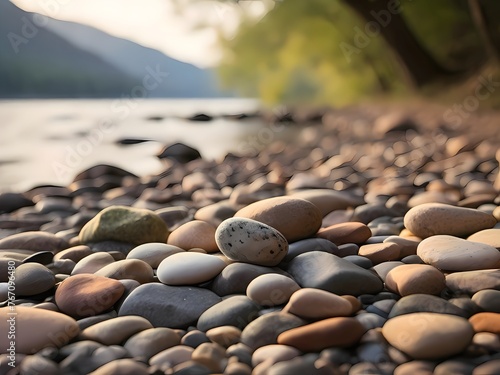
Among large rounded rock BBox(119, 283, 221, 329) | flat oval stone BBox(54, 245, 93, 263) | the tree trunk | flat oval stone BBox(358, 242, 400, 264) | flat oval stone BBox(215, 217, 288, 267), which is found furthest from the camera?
the tree trunk

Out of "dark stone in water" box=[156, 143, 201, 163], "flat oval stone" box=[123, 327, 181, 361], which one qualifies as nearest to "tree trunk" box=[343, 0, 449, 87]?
"dark stone in water" box=[156, 143, 201, 163]

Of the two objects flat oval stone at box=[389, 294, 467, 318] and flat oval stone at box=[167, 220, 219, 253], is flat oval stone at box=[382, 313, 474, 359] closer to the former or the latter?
flat oval stone at box=[389, 294, 467, 318]

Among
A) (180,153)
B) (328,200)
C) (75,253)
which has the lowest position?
(75,253)

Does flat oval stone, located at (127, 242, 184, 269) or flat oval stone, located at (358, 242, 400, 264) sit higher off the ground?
flat oval stone, located at (127, 242, 184, 269)

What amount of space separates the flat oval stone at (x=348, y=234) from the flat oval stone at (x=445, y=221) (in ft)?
0.65

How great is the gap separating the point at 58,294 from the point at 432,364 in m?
1.14

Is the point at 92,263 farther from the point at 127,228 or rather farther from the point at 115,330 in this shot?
the point at 115,330

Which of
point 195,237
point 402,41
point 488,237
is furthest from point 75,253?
point 402,41

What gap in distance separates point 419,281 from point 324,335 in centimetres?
43

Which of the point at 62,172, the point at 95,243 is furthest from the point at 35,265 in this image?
the point at 62,172

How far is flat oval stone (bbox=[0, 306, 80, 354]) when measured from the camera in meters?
1.50

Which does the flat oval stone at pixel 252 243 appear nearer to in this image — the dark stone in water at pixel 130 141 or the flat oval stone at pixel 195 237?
the flat oval stone at pixel 195 237

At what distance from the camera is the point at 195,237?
88.5 inches

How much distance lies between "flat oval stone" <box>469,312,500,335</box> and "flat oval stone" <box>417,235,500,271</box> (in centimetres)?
36
